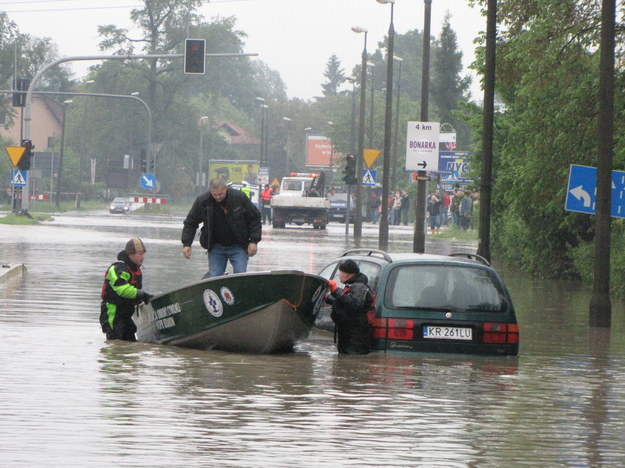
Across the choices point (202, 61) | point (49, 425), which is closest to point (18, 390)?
point (49, 425)

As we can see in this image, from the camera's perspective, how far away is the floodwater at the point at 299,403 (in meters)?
8.72

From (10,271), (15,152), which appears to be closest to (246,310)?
(10,271)

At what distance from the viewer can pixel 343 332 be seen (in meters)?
14.3

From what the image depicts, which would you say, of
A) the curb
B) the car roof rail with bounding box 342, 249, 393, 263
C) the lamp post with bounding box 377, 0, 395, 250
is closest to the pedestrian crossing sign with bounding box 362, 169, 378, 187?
the lamp post with bounding box 377, 0, 395, 250

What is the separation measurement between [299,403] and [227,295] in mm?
3308

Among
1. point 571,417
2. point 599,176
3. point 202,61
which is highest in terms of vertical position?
point 202,61

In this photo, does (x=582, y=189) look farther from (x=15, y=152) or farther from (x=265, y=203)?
(x=265, y=203)

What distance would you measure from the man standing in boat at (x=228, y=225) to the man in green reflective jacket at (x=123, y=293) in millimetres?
1403

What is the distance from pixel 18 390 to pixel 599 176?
9992 mm

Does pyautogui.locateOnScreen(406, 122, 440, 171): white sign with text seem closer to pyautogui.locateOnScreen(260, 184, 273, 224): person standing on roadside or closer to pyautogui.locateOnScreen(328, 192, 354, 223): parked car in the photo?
pyautogui.locateOnScreen(260, 184, 273, 224): person standing on roadside

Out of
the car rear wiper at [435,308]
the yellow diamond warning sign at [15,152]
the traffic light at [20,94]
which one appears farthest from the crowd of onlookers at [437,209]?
the car rear wiper at [435,308]

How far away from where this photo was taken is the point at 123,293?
14930mm

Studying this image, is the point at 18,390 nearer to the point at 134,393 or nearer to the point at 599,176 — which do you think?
the point at 134,393

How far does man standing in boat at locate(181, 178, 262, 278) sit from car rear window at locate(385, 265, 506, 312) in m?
2.95
